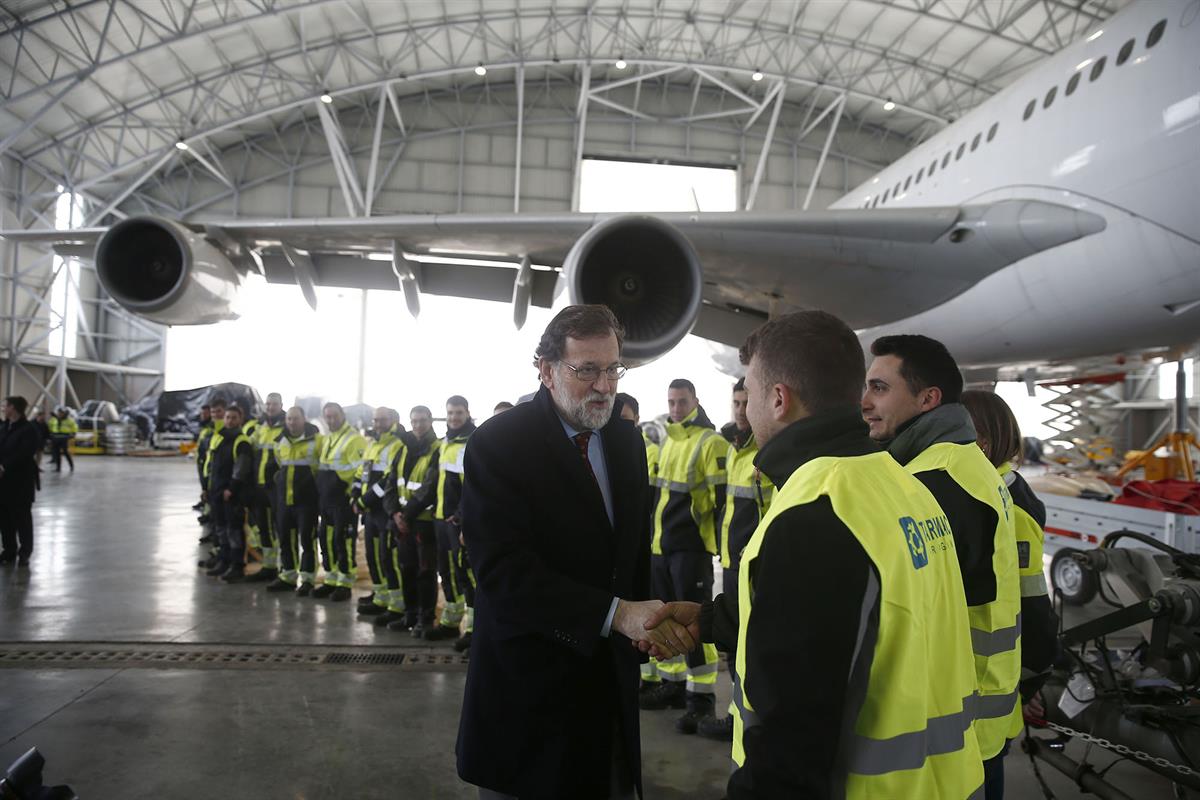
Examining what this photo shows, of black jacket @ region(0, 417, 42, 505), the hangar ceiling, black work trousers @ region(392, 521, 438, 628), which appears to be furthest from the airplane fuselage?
the hangar ceiling

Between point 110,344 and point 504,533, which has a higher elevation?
point 110,344

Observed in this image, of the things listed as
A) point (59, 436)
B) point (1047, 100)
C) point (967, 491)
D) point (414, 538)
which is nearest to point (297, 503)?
point (414, 538)

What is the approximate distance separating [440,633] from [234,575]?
2.87 metres

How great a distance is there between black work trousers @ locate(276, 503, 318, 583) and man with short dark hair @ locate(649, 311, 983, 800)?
240 inches

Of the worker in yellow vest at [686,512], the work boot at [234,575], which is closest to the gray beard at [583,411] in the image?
the worker in yellow vest at [686,512]

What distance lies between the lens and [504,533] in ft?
5.95

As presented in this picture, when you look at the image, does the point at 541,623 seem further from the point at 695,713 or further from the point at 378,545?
the point at 378,545

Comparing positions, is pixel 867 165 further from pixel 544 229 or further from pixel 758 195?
pixel 544 229

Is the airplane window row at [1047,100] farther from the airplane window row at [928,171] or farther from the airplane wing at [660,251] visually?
the airplane wing at [660,251]

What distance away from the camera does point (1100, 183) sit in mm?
5105

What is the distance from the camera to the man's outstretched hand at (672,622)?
5.44 feet

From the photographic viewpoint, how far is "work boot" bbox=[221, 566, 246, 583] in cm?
688

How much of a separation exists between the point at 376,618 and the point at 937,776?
5249 millimetres

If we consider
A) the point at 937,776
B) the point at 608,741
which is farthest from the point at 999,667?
the point at 608,741
